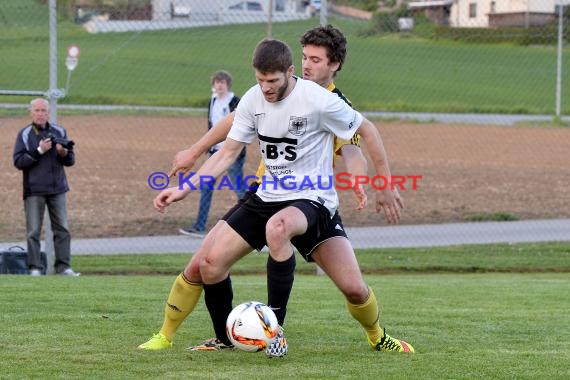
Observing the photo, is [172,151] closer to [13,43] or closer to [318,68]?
[13,43]

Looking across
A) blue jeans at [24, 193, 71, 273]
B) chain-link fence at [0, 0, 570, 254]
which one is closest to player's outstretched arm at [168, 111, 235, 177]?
chain-link fence at [0, 0, 570, 254]

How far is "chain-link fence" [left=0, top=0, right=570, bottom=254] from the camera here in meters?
15.6

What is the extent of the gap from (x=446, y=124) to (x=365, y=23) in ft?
36.8

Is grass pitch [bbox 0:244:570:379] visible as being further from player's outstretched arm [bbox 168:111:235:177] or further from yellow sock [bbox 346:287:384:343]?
player's outstretched arm [bbox 168:111:235:177]

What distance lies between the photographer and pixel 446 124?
27.7 meters

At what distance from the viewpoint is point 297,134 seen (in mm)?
6379

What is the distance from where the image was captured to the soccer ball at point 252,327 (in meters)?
6.12

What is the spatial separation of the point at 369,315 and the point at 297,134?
1.23m

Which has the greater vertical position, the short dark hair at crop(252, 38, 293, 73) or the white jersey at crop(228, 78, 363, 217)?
the short dark hair at crop(252, 38, 293, 73)

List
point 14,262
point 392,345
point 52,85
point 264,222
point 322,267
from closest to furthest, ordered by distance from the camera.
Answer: point 264,222 < point 322,267 < point 392,345 < point 52,85 < point 14,262

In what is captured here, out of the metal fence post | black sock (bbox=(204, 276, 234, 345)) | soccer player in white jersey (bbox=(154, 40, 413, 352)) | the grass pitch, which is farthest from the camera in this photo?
the metal fence post

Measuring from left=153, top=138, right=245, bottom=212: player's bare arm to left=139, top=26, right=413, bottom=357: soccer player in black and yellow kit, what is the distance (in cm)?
11

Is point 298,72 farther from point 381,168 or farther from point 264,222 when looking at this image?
point 264,222

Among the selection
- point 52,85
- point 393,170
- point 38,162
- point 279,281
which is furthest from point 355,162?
point 393,170
